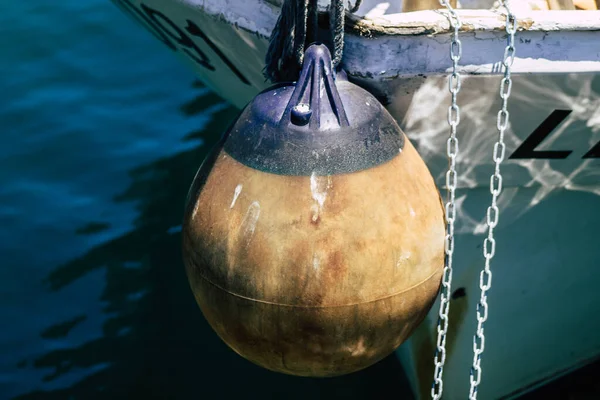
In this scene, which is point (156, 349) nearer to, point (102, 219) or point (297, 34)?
point (102, 219)

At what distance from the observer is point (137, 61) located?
→ 21.7ft

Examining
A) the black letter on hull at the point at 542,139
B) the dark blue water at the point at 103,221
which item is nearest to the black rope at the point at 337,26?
the black letter on hull at the point at 542,139

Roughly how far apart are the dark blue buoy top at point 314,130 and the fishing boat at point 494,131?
0.26 m

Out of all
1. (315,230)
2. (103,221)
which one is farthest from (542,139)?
(103,221)

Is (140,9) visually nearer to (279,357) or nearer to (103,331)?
(103,331)

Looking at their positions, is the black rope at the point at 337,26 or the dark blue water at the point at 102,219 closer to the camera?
the black rope at the point at 337,26

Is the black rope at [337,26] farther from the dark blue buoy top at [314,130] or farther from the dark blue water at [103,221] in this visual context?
the dark blue water at [103,221]

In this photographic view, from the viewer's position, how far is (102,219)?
505 cm

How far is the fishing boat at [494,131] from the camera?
242 centimetres

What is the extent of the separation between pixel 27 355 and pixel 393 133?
9.29 ft

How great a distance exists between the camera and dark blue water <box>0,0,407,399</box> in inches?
160

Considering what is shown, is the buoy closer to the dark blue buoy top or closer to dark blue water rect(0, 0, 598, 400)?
the dark blue buoy top

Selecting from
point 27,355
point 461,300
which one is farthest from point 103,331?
point 461,300

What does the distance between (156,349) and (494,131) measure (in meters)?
2.36
